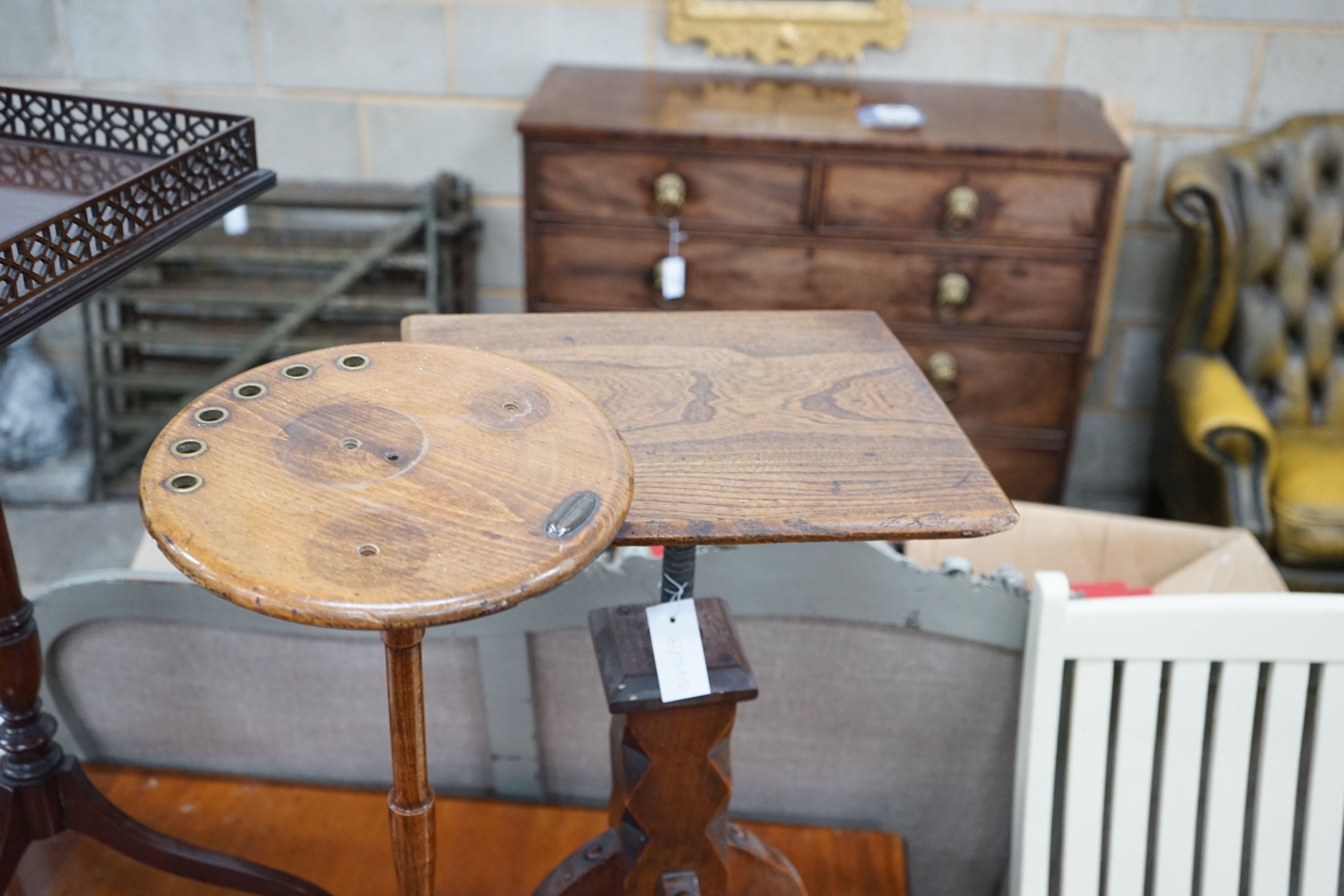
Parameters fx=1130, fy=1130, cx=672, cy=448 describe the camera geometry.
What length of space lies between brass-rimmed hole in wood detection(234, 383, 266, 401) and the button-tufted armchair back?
7.46 feet

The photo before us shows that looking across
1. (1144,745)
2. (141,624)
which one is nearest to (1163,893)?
(1144,745)

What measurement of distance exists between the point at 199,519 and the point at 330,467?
0.09m

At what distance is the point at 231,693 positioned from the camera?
1364mm

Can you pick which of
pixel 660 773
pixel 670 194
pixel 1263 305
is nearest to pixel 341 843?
pixel 660 773

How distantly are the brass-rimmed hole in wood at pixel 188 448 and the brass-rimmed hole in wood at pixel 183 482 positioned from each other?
3cm

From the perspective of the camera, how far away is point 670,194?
220 cm

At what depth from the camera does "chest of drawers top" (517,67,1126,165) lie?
7.13 feet

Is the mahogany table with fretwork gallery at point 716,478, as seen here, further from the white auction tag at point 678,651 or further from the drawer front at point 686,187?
the drawer front at point 686,187

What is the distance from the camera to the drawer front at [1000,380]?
2.36 meters

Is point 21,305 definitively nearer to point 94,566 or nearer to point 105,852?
point 105,852

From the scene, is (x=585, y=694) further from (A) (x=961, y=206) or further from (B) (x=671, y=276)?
(A) (x=961, y=206)

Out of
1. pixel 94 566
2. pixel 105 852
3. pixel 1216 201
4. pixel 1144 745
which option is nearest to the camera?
pixel 1144 745

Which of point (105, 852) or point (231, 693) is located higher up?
point (231, 693)

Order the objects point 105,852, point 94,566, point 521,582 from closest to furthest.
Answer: point 521,582 → point 105,852 → point 94,566
